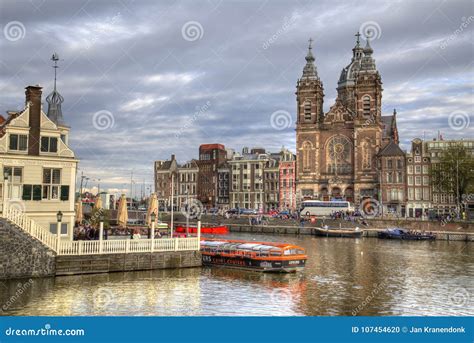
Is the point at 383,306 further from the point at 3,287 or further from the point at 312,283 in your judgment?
the point at 3,287

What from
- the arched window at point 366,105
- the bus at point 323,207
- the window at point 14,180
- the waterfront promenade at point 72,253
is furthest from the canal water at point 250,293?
Result: the arched window at point 366,105

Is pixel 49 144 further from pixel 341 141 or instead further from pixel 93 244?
pixel 341 141

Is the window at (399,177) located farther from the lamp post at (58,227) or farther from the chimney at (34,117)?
the lamp post at (58,227)

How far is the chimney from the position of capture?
37.2 m

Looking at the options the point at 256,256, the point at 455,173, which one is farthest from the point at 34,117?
the point at 455,173

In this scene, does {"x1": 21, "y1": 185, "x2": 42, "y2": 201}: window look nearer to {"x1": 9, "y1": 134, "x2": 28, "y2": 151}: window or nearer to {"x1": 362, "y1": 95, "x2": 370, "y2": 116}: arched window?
{"x1": 9, "y1": 134, "x2": 28, "y2": 151}: window

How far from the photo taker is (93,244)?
36.6 metres

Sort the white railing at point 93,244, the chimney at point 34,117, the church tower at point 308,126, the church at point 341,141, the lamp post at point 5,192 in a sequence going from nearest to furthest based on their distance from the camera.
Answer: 1. the lamp post at point 5,192
2. the white railing at point 93,244
3. the chimney at point 34,117
4. the church at point 341,141
5. the church tower at point 308,126

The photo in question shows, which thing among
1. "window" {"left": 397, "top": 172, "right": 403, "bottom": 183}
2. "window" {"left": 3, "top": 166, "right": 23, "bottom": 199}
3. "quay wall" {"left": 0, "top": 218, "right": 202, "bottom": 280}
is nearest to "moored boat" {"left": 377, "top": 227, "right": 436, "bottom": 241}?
"window" {"left": 397, "top": 172, "right": 403, "bottom": 183}

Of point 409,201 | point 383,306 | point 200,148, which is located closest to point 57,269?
point 383,306

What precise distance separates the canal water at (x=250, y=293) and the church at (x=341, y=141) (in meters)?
75.2

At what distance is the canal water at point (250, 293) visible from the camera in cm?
2759

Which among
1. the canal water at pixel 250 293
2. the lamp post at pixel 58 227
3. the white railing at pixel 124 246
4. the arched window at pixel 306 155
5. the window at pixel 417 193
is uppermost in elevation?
the arched window at pixel 306 155

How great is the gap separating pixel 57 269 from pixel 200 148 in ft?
407
